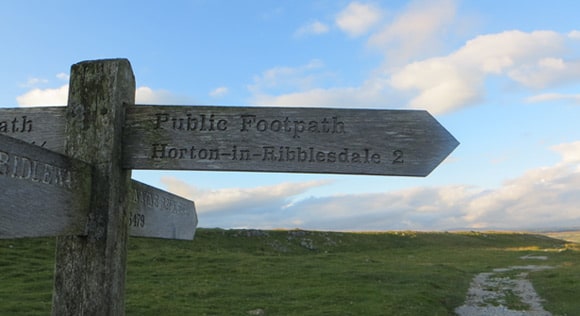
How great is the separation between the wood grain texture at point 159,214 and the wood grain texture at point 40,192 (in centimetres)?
61

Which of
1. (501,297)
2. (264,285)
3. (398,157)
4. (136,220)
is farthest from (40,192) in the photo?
(501,297)

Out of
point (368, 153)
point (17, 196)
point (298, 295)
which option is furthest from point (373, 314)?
point (17, 196)

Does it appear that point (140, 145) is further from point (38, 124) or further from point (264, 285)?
Answer: point (264, 285)

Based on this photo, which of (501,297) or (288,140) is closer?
(288,140)

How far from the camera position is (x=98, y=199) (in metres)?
4.11

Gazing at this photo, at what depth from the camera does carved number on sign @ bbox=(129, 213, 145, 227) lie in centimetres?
452

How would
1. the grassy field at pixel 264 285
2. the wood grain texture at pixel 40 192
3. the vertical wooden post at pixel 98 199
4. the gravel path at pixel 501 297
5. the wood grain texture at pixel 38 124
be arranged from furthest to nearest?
the gravel path at pixel 501 297 < the grassy field at pixel 264 285 < the wood grain texture at pixel 38 124 < the vertical wooden post at pixel 98 199 < the wood grain texture at pixel 40 192

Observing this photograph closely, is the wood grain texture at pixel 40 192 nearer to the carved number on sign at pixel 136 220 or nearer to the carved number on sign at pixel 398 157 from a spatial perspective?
the carved number on sign at pixel 136 220

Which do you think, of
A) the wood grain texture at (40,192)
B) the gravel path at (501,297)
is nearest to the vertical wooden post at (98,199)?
the wood grain texture at (40,192)

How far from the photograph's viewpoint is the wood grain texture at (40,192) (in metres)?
3.24

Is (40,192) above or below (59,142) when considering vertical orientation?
below

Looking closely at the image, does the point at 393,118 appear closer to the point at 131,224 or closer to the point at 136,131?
the point at 136,131

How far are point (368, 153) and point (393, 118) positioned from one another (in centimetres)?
41

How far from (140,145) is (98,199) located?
601mm
